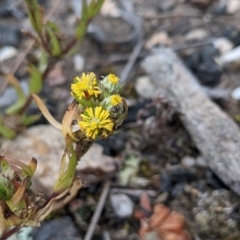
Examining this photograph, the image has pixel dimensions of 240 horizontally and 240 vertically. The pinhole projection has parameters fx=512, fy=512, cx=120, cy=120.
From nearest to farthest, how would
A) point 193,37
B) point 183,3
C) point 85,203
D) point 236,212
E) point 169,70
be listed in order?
point 236,212 < point 85,203 < point 169,70 < point 193,37 < point 183,3

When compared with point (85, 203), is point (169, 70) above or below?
above

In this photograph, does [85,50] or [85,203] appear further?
[85,50]

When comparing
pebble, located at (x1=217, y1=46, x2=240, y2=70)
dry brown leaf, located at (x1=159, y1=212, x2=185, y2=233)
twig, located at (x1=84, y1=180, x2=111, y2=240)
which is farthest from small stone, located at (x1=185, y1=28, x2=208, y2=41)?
dry brown leaf, located at (x1=159, y1=212, x2=185, y2=233)

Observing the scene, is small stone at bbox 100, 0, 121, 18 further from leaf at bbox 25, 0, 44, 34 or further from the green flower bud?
the green flower bud

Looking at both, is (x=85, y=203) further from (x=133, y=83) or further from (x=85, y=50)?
(x=85, y=50)

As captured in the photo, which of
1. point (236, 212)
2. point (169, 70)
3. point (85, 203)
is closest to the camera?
point (236, 212)

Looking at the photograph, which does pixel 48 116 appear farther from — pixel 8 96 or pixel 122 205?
pixel 8 96

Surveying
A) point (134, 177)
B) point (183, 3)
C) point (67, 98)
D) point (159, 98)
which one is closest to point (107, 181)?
point (134, 177)

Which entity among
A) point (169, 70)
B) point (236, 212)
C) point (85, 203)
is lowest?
point (236, 212)

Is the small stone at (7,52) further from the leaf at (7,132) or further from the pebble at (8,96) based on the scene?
the leaf at (7,132)
